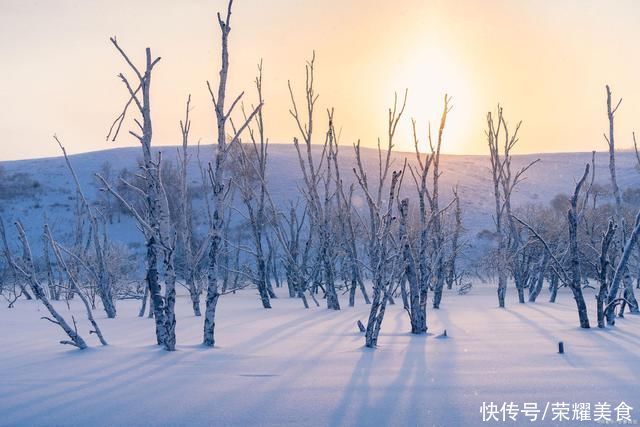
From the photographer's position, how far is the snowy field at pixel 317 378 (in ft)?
13.1

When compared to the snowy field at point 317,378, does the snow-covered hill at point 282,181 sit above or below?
above

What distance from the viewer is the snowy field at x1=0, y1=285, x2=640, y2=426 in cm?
398

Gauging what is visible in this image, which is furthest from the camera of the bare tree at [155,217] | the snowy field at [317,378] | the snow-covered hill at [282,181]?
the snow-covered hill at [282,181]

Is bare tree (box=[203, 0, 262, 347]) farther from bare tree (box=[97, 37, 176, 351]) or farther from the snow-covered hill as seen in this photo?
the snow-covered hill

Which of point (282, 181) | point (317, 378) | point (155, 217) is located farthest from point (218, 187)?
point (282, 181)

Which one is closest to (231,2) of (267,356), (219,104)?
(219,104)

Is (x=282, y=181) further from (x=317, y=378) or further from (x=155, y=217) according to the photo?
(x=317, y=378)

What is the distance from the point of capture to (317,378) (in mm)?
4848

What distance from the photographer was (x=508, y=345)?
6.29 m

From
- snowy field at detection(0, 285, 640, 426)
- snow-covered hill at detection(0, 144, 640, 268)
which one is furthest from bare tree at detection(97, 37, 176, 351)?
snow-covered hill at detection(0, 144, 640, 268)

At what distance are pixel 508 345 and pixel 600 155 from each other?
68.4 m

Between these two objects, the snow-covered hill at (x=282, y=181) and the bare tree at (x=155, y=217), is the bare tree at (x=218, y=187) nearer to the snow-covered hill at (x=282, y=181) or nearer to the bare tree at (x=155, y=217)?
the bare tree at (x=155, y=217)

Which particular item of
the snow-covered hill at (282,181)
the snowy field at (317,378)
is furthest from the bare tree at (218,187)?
the snow-covered hill at (282,181)

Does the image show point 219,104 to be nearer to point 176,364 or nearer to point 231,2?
point 231,2
